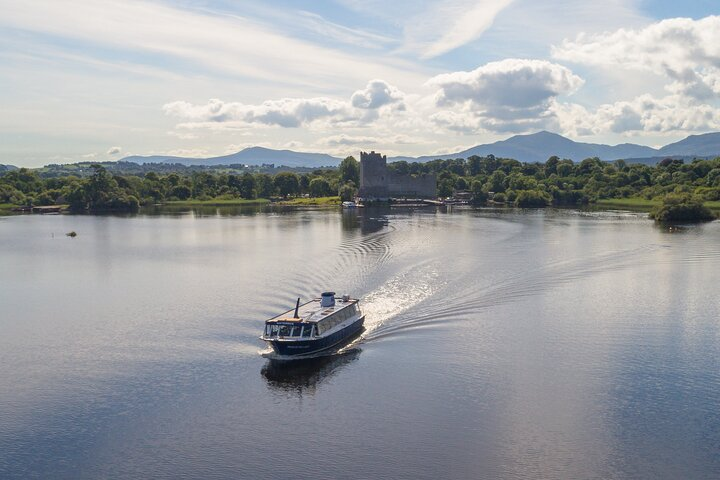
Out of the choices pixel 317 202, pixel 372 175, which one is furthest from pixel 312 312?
pixel 372 175

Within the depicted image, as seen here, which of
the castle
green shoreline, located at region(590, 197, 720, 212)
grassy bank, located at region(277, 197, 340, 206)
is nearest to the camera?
green shoreline, located at region(590, 197, 720, 212)

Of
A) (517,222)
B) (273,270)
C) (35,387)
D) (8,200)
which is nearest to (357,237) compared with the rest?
(273,270)

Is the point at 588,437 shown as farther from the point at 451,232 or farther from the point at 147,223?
the point at 147,223

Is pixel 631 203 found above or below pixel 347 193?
below

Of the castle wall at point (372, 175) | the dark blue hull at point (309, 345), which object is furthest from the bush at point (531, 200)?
the dark blue hull at point (309, 345)

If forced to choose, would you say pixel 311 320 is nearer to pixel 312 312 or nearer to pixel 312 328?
pixel 312 328

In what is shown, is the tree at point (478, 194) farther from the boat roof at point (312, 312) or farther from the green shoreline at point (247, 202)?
the boat roof at point (312, 312)

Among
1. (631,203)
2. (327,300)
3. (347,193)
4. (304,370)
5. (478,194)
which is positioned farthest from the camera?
(478,194)

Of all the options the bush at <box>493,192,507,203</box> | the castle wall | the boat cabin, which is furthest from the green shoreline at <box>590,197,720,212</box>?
the boat cabin

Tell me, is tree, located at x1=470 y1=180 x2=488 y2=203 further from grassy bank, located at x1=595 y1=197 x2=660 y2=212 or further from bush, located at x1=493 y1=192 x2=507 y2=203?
grassy bank, located at x1=595 y1=197 x2=660 y2=212
